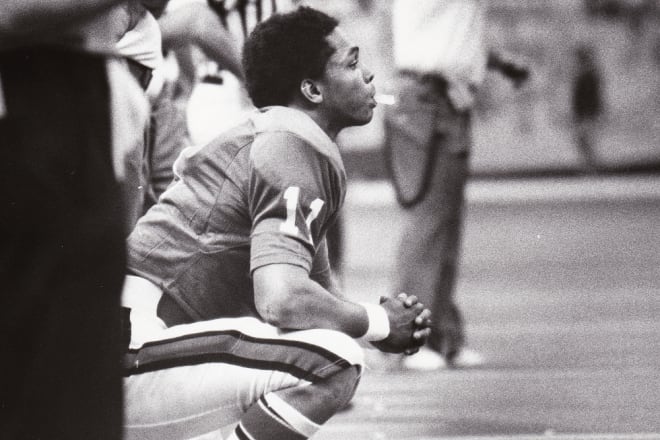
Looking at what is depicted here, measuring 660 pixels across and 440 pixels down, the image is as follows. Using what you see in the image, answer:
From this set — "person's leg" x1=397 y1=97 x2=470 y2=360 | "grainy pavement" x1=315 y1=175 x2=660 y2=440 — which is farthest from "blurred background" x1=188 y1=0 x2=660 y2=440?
"person's leg" x1=397 y1=97 x2=470 y2=360

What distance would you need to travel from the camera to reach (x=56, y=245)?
8.41 ft

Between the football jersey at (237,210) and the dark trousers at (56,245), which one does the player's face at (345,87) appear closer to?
the football jersey at (237,210)

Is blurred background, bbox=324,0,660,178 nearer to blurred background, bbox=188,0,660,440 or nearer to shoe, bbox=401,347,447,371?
blurred background, bbox=188,0,660,440

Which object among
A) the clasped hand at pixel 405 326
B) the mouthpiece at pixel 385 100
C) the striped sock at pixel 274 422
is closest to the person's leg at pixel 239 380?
the striped sock at pixel 274 422

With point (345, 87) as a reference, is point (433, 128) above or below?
below

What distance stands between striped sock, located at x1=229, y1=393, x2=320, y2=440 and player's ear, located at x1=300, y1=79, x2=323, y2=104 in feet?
2.96

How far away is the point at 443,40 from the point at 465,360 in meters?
1.59

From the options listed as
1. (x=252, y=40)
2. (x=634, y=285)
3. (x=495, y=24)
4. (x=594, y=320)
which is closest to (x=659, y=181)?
(x=495, y=24)

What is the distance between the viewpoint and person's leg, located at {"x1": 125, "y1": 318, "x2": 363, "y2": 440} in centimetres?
400

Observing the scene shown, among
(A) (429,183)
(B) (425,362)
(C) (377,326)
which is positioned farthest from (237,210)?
(A) (429,183)

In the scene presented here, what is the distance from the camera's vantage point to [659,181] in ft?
80.5

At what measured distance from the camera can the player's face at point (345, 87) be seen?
4520 millimetres

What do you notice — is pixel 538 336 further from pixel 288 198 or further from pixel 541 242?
pixel 541 242

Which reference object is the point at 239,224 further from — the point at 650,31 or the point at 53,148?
the point at 650,31
